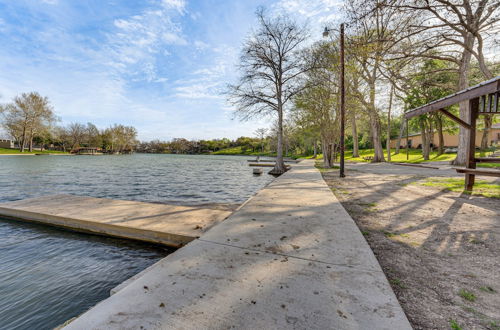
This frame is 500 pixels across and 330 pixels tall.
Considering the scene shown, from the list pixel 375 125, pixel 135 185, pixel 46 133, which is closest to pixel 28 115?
pixel 46 133

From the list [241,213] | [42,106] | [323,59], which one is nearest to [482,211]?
[241,213]

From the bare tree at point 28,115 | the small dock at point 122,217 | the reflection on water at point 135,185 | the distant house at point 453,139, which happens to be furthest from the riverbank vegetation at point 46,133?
the distant house at point 453,139

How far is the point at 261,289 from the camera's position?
194 cm

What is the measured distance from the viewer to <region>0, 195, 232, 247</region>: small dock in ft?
14.2

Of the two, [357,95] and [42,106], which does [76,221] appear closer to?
[357,95]

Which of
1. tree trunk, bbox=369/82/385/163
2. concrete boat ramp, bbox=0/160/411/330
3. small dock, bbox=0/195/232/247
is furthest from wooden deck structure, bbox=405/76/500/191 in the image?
tree trunk, bbox=369/82/385/163

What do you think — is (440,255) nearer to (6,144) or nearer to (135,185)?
(135,185)

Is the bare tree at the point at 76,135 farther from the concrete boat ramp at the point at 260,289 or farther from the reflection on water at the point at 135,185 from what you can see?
the concrete boat ramp at the point at 260,289

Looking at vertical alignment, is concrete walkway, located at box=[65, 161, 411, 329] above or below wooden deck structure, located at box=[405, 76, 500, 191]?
below

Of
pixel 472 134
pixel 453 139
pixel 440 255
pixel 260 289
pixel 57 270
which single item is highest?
pixel 453 139

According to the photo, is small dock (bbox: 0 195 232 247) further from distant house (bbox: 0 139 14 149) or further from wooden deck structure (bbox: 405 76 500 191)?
distant house (bbox: 0 139 14 149)

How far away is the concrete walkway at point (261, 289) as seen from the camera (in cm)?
155

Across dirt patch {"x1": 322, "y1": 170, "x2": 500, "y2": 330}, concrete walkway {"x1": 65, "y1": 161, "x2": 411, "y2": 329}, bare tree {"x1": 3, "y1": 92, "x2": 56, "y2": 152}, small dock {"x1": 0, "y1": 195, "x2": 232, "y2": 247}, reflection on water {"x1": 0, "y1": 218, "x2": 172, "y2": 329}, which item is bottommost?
reflection on water {"x1": 0, "y1": 218, "x2": 172, "y2": 329}

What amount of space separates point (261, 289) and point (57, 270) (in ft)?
12.6
